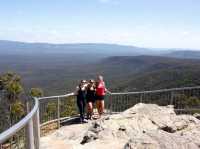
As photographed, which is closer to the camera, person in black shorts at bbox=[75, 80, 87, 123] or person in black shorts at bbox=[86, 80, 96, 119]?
person in black shorts at bbox=[75, 80, 87, 123]

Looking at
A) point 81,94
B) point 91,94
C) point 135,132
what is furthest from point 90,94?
point 135,132

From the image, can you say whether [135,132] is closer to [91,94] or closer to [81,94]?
[81,94]

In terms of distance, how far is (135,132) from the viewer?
7898mm

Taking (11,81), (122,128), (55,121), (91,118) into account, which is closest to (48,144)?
(122,128)

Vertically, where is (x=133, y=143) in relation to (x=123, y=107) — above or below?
above

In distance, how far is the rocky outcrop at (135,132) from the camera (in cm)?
557

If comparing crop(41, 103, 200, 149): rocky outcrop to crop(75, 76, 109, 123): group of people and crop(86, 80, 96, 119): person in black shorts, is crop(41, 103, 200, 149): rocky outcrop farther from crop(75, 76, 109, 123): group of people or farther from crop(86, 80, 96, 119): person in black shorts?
crop(86, 80, 96, 119): person in black shorts

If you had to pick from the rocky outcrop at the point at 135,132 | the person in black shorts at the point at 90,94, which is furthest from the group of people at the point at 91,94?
the rocky outcrop at the point at 135,132

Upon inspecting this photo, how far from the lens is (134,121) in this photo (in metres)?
8.63

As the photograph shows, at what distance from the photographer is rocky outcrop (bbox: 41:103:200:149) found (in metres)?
5.57

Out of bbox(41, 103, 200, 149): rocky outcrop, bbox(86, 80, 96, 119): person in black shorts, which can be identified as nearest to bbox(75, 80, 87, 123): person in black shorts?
bbox(86, 80, 96, 119): person in black shorts

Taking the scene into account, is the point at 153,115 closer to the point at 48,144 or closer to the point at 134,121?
the point at 134,121

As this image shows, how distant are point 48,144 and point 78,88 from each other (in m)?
3.15

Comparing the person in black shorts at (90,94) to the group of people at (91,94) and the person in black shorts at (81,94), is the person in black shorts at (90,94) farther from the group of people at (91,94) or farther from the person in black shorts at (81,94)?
the person in black shorts at (81,94)
